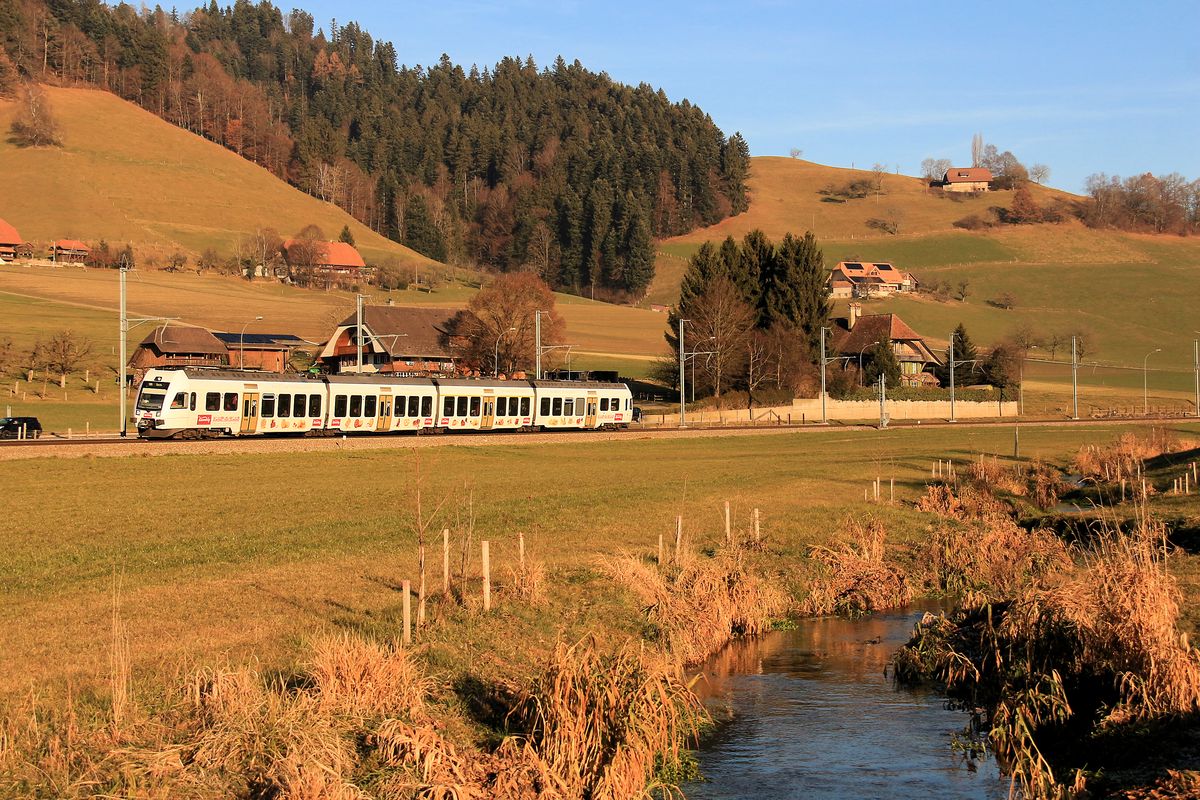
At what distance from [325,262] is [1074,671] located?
166247 millimetres

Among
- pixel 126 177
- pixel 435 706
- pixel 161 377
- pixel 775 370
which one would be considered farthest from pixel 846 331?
pixel 126 177

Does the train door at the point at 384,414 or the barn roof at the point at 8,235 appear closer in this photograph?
the train door at the point at 384,414

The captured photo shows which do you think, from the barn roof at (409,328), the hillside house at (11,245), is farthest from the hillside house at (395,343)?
the hillside house at (11,245)

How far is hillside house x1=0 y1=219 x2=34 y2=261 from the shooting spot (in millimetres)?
152125

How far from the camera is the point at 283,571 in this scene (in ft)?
71.0

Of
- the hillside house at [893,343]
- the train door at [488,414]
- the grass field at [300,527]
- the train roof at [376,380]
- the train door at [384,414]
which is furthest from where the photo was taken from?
the hillside house at [893,343]

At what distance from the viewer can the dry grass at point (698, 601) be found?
19.9 meters

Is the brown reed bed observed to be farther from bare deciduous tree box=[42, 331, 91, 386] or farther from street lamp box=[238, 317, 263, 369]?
street lamp box=[238, 317, 263, 369]

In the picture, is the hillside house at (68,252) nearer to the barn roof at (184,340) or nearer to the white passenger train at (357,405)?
the barn roof at (184,340)

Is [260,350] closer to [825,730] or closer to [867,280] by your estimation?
[825,730]

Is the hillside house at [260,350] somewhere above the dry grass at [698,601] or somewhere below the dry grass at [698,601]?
above

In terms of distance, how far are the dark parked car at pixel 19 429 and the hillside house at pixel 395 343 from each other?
47504 mm

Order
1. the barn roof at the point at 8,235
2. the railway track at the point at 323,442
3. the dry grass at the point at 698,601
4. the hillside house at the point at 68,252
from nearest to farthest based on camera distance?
1. the dry grass at the point at 698,601
2. the railway track at the point at 323,442
3. the barn roof at the point at 8,235
4. the hillside house at the point at 68,252

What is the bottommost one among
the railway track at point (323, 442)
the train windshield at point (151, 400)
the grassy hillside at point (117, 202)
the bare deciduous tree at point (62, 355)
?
the railway track at point (323, 442)
